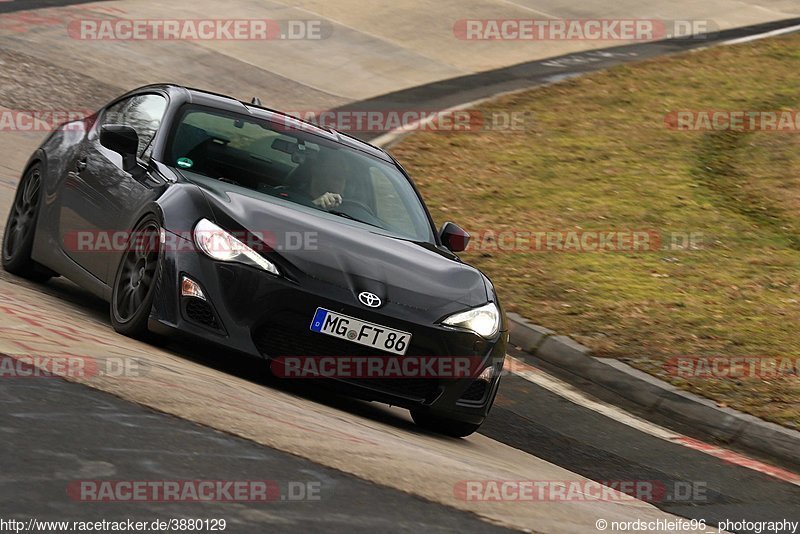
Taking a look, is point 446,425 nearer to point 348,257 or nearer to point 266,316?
point 348,257

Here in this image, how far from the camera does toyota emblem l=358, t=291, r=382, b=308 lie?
6832 millimetres

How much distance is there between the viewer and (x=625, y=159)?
56.8 feet

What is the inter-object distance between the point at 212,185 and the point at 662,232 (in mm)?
7425

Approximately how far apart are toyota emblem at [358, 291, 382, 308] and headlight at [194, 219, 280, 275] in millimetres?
436

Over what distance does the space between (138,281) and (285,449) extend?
2.05 metres

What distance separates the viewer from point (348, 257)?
23.2ft

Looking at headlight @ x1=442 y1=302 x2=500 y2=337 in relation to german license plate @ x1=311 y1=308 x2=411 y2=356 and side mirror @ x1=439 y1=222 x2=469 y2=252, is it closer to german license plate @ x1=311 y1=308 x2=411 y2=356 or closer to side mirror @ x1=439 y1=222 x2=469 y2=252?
german license plate @ x1=311 y1=308 x2=411 y2=356

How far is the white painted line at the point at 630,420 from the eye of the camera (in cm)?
819

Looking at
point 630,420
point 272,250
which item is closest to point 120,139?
point 272,250

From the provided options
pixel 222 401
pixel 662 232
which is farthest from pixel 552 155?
pixel 222 401

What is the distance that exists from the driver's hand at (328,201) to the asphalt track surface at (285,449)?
3.52 ft

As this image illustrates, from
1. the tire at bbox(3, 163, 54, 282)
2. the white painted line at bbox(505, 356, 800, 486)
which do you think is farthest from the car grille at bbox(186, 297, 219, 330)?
the white painted line at bbox(505, 356, 800, 486)

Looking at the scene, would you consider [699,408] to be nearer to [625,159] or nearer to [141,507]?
[141,507]

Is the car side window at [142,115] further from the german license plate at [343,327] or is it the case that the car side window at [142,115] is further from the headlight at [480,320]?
the headlight at [480,320]
